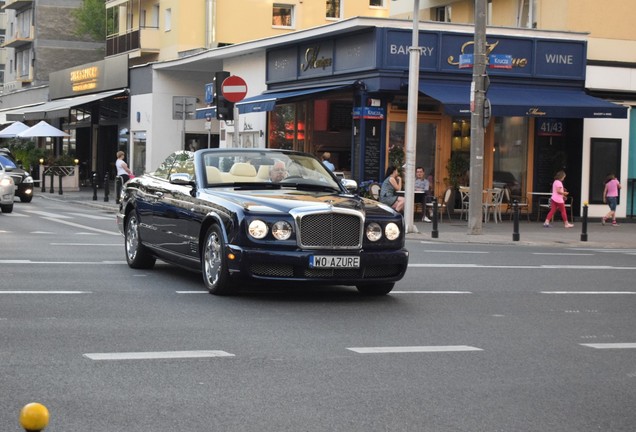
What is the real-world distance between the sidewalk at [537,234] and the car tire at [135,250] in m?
9.66

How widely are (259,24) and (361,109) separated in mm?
23336

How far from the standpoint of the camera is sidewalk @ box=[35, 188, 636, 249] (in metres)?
24.2

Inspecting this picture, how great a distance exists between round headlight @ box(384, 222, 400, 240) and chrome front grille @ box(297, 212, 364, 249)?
0.32 meters

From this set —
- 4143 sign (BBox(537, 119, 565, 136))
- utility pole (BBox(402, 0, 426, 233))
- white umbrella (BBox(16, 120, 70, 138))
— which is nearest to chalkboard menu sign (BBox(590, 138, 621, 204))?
4143 sign (BBox(537, 119, 565, 136))

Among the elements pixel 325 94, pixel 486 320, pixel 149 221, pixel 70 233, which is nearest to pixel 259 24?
pixel 325 94

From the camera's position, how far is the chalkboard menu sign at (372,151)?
31.3m

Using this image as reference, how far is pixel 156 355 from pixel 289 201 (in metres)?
4.16

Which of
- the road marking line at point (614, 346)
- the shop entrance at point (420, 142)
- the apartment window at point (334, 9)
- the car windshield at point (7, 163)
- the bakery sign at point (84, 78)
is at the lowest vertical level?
the road marking line at point (614, 346)

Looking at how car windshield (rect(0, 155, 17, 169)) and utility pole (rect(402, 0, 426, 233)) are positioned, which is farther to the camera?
car windshield (rect(0, 155, 17, 169))

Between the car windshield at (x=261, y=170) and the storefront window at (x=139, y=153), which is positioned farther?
the storefront window at (x=139, y=153)

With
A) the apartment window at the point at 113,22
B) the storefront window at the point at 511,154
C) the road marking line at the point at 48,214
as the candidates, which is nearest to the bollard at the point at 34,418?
the road marking line at the point at 48,214

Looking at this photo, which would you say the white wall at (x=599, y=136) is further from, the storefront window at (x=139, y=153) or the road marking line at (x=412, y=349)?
the road marking line at (x=412, y=349)

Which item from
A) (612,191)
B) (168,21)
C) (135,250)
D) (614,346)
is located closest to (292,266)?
(614,346)

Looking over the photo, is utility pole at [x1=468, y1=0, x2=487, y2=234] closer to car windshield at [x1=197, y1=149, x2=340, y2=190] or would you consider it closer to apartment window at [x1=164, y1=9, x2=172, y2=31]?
car windshield at [x1=197, y1=149, x2=340, y2=190]
